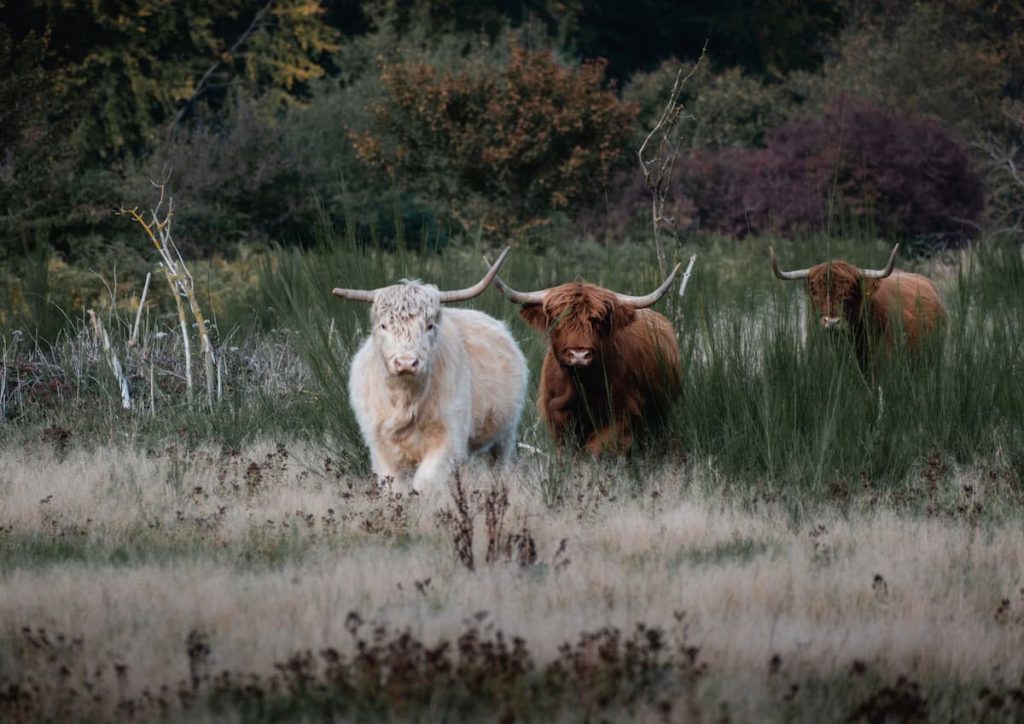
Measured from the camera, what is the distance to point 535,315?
8.16 meters

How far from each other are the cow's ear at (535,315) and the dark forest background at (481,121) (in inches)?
312

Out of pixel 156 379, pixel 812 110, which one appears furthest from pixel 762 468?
pixel 812 110

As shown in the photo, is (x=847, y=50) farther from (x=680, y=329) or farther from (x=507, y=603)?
(x=507, y=603)

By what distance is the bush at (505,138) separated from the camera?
2281 cm

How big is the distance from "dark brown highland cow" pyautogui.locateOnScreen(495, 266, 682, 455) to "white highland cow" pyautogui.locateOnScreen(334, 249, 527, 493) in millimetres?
385

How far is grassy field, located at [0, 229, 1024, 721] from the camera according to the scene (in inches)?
173

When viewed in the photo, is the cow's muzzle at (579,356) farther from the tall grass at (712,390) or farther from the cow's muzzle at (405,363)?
the cow's muzzle at (405,363)

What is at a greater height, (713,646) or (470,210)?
(713,646)

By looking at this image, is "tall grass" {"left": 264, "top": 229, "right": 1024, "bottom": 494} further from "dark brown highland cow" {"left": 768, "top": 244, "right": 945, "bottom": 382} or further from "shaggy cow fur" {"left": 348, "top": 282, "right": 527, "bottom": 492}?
"shaggy cow fur" {"left": 348, "top": 282, "right": 527, "bottom": 492}

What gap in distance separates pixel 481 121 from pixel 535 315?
1564cm

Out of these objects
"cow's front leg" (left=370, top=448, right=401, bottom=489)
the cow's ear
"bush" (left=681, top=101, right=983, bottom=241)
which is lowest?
"bush" (left=681, top=101, right=983, bottom=241)

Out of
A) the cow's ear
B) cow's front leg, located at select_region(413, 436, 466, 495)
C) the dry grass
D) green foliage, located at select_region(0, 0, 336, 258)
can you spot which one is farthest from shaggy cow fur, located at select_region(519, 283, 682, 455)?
green foliage, located at select_region(0, 0, 336, 258)

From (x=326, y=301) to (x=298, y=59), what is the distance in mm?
22021

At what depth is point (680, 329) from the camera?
28.2 feet
